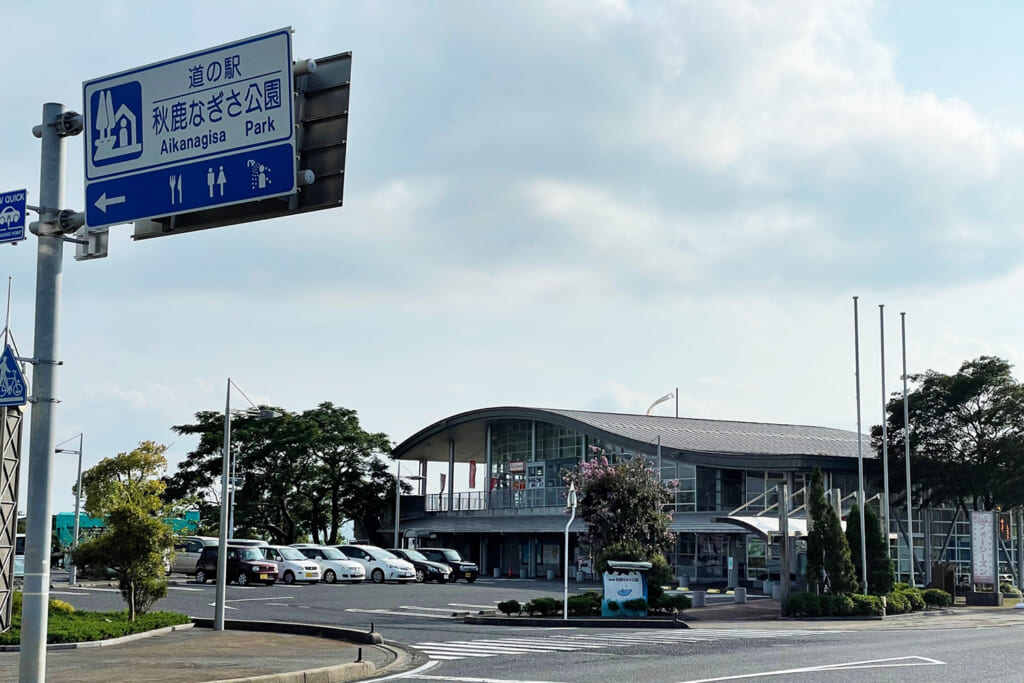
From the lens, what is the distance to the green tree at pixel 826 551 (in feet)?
113

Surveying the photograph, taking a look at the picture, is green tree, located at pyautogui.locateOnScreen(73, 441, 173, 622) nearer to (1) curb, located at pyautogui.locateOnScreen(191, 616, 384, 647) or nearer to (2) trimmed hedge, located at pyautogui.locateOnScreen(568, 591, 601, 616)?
(1) curb, located at pyautogui.locateOnScreen(191, 616, 384, 647)

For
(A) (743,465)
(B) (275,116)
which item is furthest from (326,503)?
(B) (275,116)

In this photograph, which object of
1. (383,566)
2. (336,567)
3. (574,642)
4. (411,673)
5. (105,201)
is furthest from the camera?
(383,566)

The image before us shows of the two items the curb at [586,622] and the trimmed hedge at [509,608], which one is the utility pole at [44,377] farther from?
the trimmed hedge at [509,608]

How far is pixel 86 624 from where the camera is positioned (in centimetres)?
2091

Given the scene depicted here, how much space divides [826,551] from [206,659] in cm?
2256

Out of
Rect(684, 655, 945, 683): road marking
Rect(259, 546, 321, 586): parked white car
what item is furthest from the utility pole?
Rect(259, 546, 321, 586): parked white car

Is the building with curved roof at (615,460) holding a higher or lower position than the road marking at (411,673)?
higher

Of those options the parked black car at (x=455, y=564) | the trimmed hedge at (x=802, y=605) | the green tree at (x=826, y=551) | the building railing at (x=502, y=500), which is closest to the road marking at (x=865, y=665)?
the trimmed hedge at (x=802, y=605)

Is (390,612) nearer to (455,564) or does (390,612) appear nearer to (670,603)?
(670,603)

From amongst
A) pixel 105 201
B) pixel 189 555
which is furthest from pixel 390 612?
pixel 105 201

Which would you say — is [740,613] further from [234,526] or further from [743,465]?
[234,526]

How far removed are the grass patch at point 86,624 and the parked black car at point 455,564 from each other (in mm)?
28386

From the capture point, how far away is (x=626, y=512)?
3438 centimetres
